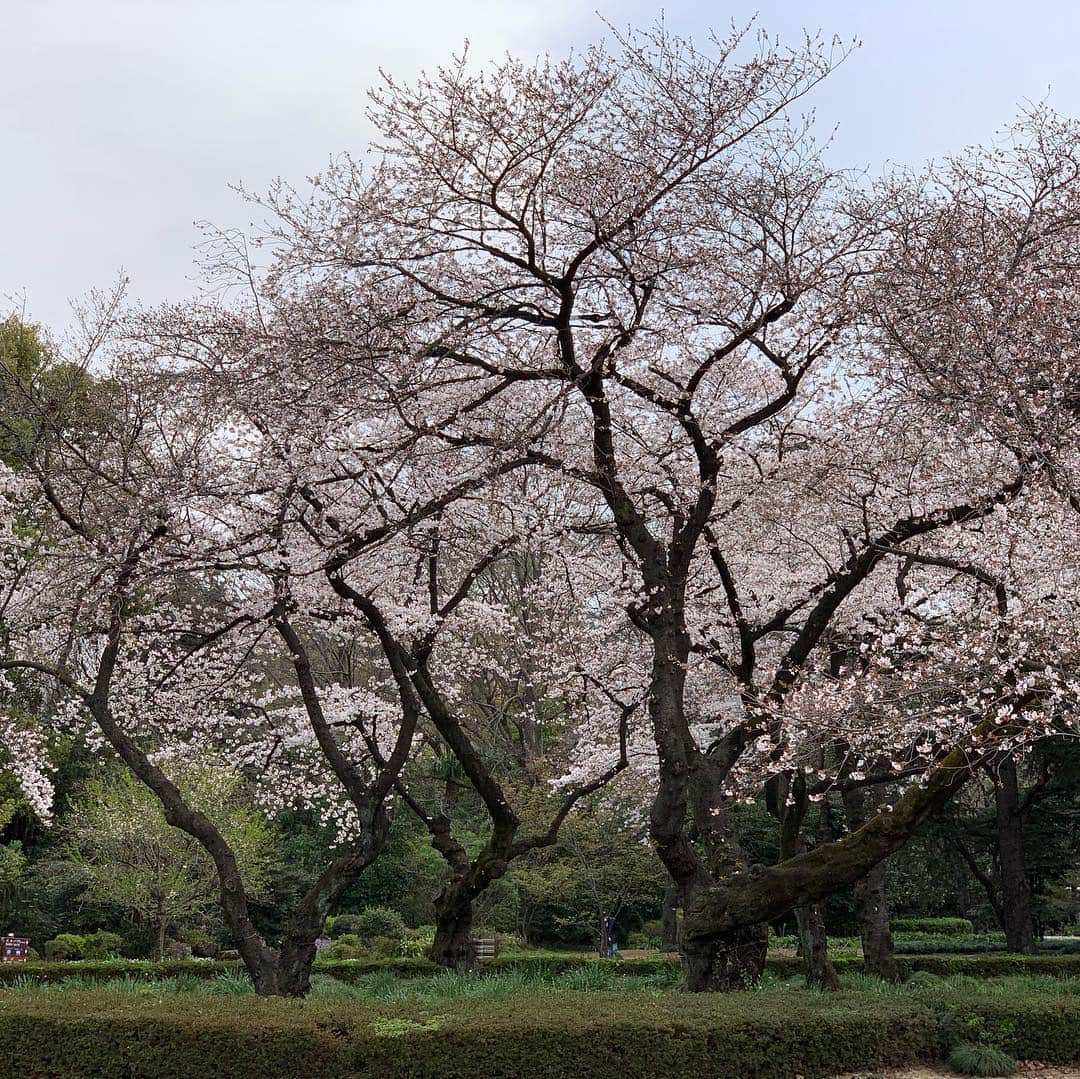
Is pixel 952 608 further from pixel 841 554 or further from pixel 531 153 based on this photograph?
pixel 531 153

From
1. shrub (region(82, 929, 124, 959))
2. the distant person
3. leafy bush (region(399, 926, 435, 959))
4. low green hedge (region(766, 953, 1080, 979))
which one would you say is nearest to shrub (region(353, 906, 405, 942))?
leafy bush (region(399, 926, 435, 959))

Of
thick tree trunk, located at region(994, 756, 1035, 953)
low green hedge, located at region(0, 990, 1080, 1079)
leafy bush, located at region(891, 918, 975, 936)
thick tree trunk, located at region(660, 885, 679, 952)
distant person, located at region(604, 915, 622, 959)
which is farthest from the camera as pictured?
leafy bush, located at region(891, 918, 975, 936)

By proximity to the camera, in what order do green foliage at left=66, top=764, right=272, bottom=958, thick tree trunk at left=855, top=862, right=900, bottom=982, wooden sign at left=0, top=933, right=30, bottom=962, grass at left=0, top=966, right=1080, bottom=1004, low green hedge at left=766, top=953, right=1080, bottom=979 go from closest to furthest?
grass at left=0, top=966, right=1080, bottom=1004, thick tree trunk at left=855, top=862, right=900, bottom=982, low green hedge at left=766, top=953, right=1080, bottom=979, green foliage at left=66, top=764, right=272, bottom=958, wooden sign at left=0, top=933, right=30, bottom=962

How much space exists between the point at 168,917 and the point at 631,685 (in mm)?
9006

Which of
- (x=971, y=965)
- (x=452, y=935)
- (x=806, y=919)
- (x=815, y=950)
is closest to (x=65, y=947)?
(x=452, y=935)

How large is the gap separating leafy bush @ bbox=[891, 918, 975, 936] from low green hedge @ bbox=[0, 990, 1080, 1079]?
17.9 meters

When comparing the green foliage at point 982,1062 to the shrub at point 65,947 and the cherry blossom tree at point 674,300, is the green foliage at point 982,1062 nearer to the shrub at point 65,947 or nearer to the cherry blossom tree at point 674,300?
the cherry blossom tree at point 674,300

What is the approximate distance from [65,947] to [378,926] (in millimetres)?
5394

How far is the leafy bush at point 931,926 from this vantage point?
76.4 feet

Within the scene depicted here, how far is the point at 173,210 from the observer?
927 cm

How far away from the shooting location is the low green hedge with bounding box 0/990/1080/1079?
5719 mm

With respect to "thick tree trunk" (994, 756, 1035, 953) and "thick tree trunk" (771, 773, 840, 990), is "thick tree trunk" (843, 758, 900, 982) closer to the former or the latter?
"thick tree trunk" (771, 773, 840, 990)

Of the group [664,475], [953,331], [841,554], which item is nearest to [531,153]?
[953,331]

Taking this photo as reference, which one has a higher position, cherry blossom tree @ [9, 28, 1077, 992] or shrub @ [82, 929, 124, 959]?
cherry blossom tree @ [9, 28, 1077, 992]
